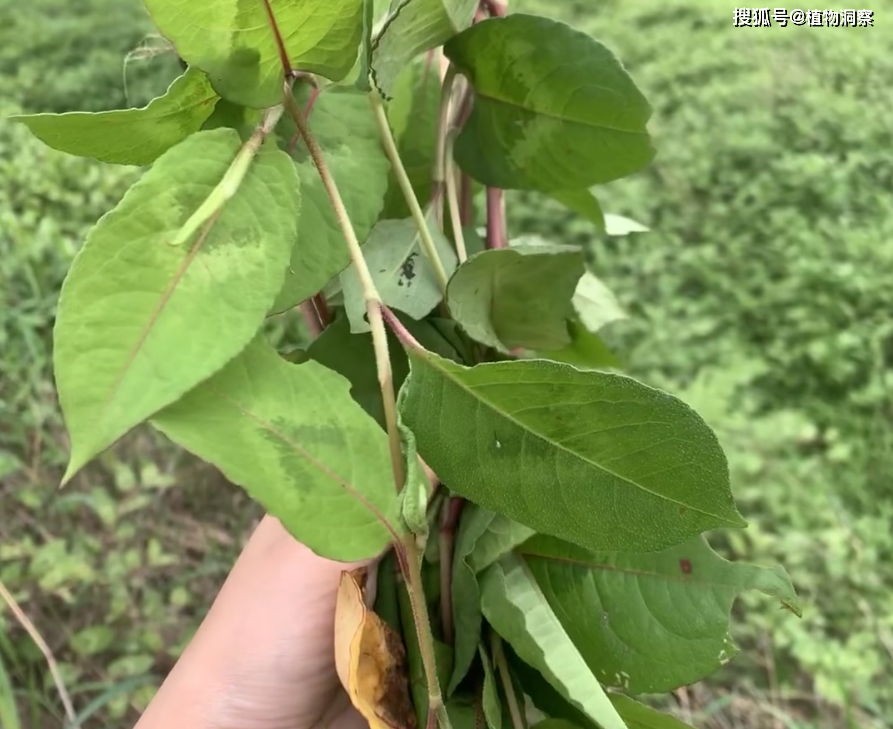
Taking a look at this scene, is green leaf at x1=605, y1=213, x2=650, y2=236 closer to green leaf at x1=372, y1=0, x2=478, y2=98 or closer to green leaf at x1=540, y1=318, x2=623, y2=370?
green leaf at x1=540, y1=318, x2=623, y2=370

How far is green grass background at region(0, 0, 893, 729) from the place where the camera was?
0.90 meters

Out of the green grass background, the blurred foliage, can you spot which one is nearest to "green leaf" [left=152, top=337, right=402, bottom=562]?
the green grass background

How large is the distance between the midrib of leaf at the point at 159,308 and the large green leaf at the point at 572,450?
0.25 ft

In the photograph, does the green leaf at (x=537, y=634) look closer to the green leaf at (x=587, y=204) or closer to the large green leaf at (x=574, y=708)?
the large green leaf at (x=574, y=708)

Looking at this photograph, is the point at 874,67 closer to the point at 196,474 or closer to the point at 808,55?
the point at 808,55

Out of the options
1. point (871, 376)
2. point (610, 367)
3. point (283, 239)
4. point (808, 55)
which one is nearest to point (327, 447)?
point (283, 239)

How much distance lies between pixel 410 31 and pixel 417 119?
0.43 feet

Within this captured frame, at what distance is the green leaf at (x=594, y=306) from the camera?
1.84 feet

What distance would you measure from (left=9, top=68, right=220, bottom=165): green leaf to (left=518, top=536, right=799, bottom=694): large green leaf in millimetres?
236

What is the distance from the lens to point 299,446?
0.26 meters

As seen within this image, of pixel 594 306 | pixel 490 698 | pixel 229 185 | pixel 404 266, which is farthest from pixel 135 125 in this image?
pixel 594 306

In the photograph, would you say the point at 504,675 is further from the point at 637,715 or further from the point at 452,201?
the point at 452,201

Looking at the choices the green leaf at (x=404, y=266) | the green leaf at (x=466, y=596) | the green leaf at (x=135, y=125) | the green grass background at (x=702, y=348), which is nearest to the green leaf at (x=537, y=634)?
the green leaf at (x=466, y=596)

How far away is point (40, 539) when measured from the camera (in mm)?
926
